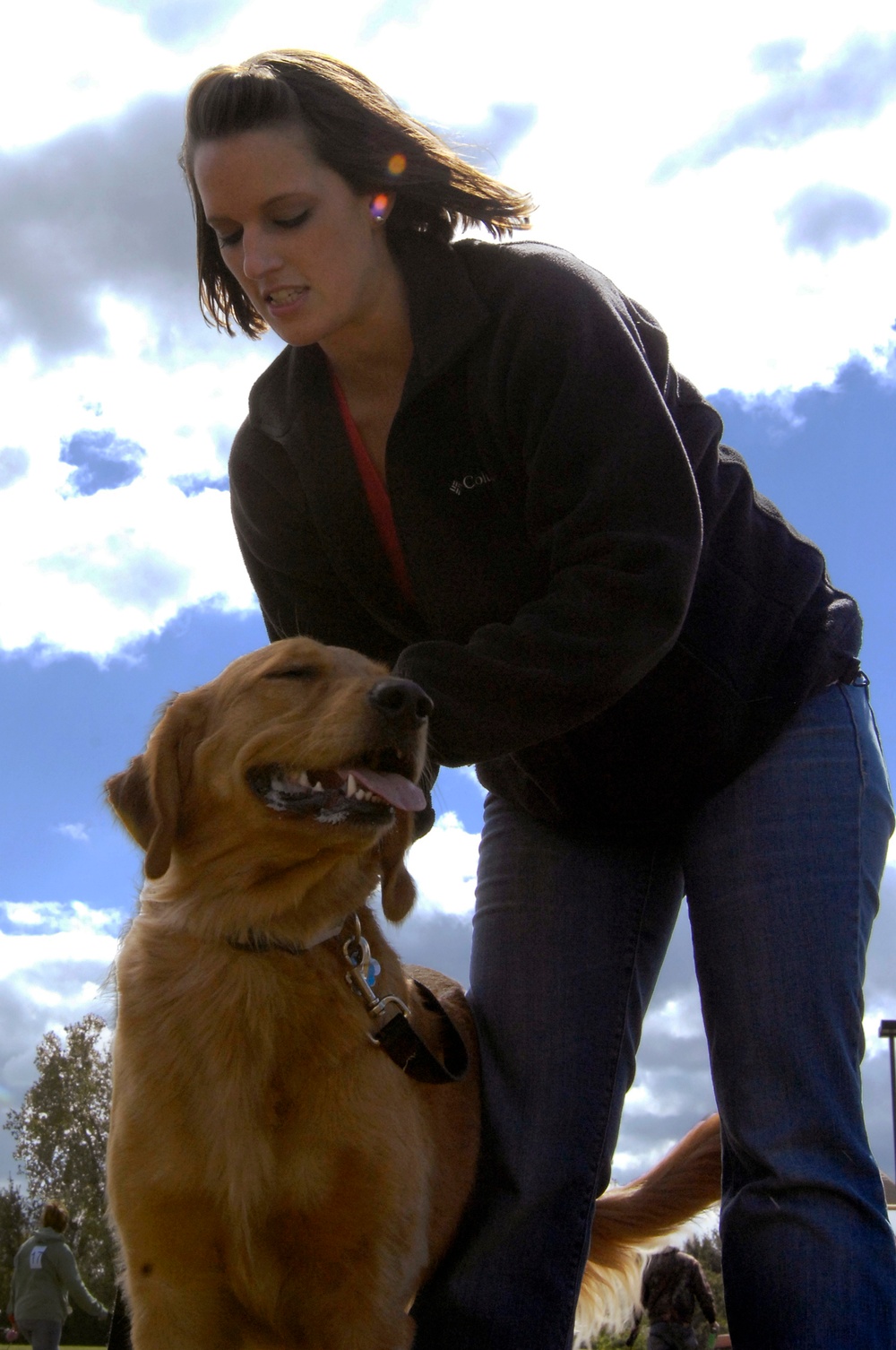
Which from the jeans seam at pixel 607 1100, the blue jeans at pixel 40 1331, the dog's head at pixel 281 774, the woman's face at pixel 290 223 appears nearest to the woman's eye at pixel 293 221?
the woman's face at pixel 290 223

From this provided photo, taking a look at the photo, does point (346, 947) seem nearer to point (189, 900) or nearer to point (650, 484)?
point (189, 900)

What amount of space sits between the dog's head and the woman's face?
0.89m

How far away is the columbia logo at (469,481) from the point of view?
2.71 meters

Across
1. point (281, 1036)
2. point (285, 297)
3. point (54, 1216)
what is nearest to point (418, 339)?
point (285, 297)

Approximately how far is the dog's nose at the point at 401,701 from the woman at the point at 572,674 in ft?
0.18

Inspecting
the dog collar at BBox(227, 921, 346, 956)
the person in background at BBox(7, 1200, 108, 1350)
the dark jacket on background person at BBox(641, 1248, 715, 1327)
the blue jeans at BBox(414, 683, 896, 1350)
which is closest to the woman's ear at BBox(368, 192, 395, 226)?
the blue jeans at BBox(414, 683, 896, 1350)

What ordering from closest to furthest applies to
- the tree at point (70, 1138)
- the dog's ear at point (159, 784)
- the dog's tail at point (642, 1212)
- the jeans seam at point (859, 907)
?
1. the jeans seam at point (859, 907)
2. the dog's ear at point (159, 784)
3. the dog's tail at point (642, 1212)
4. the tree at point (70, 1138)

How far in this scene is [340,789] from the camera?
3000 millimetres

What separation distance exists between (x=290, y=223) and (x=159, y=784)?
4.83ft

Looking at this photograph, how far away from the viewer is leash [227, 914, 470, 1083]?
279cm

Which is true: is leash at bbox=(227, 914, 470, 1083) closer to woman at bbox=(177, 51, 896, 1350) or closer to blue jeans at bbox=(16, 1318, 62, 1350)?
woman at bbox=(177, 51, 896, 1350)

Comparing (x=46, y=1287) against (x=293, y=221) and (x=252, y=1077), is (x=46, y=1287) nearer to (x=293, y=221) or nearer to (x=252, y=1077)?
(x=252, y=1077)

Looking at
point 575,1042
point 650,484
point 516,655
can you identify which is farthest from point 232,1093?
point 650,484

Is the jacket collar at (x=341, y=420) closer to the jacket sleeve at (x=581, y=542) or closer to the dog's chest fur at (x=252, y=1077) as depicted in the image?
the jacket sleeve at (x=581, y=542)
